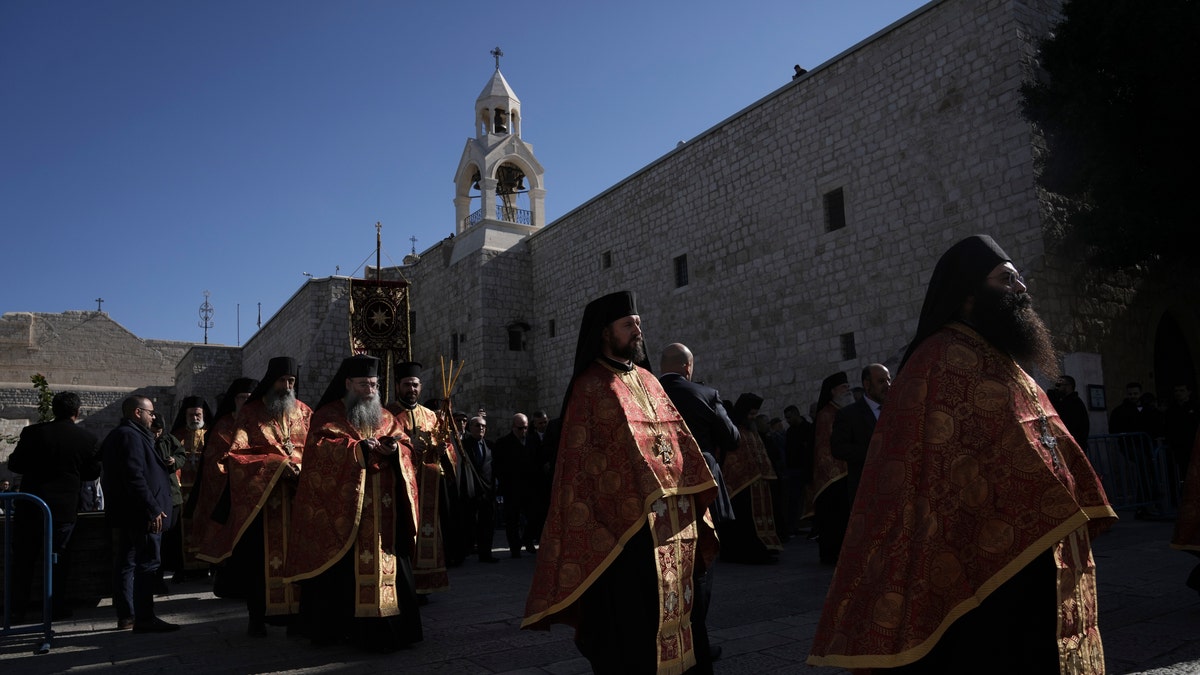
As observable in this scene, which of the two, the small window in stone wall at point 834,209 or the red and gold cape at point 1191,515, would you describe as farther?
the small window in stone wall at point 834,209

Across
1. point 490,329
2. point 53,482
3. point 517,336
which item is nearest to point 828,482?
point 53,482

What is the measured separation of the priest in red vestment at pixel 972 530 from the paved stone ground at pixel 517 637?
62.1 inches

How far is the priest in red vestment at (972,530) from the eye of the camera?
2463 millimetres

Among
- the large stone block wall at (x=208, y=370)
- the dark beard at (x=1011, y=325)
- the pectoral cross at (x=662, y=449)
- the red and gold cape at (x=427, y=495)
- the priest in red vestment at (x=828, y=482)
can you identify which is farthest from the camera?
the large stone block wall at (x=208, y=370)

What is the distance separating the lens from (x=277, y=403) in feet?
20.4

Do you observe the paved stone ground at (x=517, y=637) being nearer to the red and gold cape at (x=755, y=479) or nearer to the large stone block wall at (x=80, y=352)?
the red and gold cape at (x=755, y=479)

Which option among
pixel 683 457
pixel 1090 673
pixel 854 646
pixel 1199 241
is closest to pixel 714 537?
pixel 683 457

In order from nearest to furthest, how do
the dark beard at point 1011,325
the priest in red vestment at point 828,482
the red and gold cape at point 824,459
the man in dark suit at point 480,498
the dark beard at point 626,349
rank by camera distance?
the dark beard at point 1011,325
the dark beard at point 626,349
the priest in red vestment at point 828,482
the red and gold cape at point 824,459
the man in dark suit at point 480,498

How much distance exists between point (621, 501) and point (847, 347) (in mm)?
11617

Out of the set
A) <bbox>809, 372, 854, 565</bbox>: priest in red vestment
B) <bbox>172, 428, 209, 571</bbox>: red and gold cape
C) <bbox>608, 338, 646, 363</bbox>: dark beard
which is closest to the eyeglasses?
<bbox>608, 338, 646, 363</bbox>: dark beard

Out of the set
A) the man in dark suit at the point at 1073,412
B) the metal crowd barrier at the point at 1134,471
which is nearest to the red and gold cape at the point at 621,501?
the man in dark suit at the point at 1073,412

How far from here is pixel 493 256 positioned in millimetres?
23625

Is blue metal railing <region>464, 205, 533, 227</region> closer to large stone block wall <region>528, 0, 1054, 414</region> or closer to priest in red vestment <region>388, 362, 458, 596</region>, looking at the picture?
large stone block wall <region>528, 0, 1054, 414</region>

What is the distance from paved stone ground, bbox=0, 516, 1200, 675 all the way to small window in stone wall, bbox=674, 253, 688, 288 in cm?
1159
